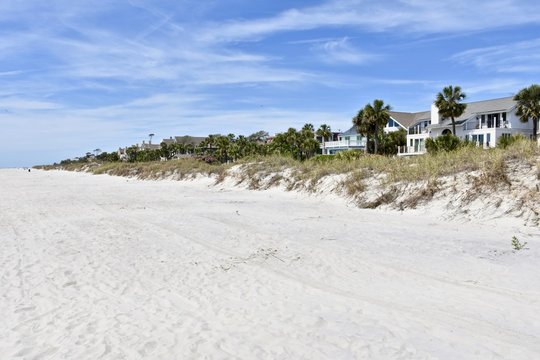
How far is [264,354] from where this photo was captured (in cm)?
421

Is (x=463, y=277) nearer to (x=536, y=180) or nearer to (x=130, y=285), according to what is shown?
(x=130, y=285)

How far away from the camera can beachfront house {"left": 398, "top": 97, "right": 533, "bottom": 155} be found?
48.3m

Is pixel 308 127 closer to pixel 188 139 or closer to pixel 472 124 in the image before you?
pixel 472 124

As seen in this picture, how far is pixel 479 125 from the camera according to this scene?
51.3 m

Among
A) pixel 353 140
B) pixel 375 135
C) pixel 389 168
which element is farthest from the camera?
pixel 353 140

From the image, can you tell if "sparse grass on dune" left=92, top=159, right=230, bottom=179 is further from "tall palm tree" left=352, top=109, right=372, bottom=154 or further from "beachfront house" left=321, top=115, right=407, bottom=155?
"beachfront house" left=321, top=115, right=407, bottom=155

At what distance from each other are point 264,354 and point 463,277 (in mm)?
3870

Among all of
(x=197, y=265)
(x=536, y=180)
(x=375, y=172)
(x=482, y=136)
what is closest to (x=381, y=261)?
(x=197, y=265)

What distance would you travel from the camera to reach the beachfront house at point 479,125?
4828 centimetres

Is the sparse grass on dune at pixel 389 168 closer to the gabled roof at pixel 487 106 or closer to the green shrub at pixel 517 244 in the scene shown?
the green shrub at pixel 517 244

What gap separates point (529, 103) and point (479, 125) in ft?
21.1

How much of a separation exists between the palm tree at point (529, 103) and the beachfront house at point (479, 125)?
5.34 feet

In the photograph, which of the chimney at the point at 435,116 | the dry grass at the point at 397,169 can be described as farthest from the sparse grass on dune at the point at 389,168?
the chimney at the point at 435,116

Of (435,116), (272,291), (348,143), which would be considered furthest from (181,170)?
(348,143)
